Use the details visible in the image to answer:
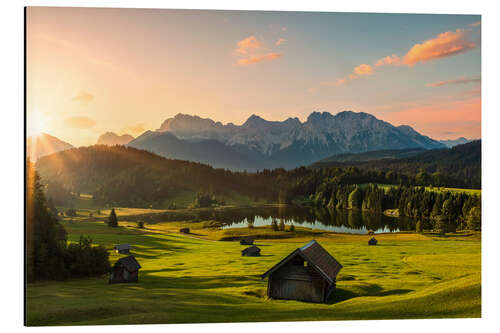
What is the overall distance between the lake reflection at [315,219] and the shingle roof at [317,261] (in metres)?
8.54

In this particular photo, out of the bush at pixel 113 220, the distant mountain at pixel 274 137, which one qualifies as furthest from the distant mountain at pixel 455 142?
the bush at pixel 113 220

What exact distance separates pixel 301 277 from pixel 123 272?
23.7 ft

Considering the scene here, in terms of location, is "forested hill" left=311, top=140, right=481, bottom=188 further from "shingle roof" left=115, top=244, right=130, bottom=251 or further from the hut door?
"shingle roof" left=115, top=244, right=130, bottom=251

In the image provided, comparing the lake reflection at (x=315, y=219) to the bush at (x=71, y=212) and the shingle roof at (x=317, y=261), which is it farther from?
the bush at (x=71, y=212)

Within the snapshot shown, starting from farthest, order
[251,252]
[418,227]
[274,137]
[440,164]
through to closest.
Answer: [418,227], [440,164], [251,252], [274,137]

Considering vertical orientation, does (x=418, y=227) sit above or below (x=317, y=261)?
below

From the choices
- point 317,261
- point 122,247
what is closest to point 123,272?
point 122,247

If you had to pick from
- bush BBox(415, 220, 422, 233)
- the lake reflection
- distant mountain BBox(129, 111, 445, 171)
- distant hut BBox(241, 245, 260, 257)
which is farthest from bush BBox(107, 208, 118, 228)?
bush BBox(415, 220, 422, 233)

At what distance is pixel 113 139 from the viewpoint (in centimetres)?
1600

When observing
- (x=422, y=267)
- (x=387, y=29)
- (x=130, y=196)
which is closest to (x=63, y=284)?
(x=130, y=196)

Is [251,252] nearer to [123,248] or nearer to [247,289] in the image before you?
[247,289]

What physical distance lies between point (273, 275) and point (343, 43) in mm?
9978

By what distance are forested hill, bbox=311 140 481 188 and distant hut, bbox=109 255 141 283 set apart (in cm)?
1268

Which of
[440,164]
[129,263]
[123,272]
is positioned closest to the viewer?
[123,272]
